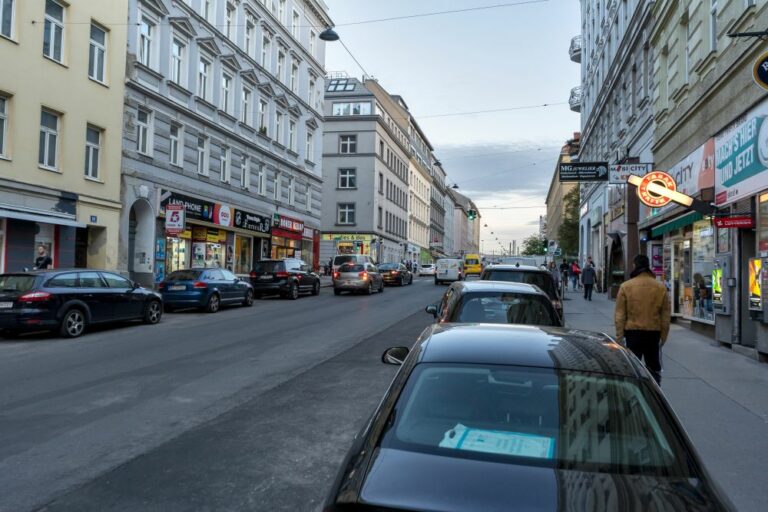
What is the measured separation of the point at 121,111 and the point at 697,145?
18.5 metres

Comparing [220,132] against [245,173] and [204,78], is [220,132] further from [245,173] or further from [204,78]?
[245,173]

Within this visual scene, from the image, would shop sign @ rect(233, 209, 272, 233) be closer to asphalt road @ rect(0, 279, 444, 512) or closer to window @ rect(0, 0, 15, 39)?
window @ rect(0, 0, 15, 39)

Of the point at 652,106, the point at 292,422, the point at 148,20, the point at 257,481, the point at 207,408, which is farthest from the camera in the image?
the point at 148,20

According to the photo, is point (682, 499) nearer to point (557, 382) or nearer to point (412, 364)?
point (557, 382)

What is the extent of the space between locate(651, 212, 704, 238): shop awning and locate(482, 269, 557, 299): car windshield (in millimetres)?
5314

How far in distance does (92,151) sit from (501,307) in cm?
1848

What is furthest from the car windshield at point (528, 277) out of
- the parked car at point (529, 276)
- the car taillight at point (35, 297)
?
the car taillight at point (35, 297)

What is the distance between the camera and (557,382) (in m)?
2.69

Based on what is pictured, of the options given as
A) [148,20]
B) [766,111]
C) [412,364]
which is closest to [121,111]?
[148,20]

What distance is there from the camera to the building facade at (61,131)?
690 inches

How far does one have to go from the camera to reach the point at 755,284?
10.1 metres

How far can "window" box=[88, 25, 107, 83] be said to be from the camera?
20.8 m

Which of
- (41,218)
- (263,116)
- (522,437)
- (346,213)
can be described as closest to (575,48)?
(346,213)

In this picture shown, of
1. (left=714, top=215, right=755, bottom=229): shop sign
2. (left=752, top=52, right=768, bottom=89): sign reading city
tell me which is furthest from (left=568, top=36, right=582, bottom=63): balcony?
(left=752, top=52, right=768, bottom=89): sign reading city
